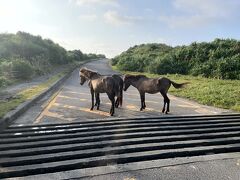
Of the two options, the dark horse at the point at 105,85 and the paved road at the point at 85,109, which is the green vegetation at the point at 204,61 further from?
the dark horse at the point at 105,85

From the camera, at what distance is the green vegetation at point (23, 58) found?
60.7 ft

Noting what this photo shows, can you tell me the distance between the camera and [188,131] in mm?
7363

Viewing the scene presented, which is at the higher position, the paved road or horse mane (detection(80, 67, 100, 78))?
horse mane (detection(80, 67, 100, 78))

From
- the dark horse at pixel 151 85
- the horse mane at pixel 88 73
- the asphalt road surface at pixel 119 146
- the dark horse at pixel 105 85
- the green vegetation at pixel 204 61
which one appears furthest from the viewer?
the green vegetation at pixel 204 61

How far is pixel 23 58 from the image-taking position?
26.0m

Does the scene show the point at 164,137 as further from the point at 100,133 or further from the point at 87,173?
the point at 87,173

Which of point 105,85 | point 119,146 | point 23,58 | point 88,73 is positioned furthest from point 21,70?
point 119,146

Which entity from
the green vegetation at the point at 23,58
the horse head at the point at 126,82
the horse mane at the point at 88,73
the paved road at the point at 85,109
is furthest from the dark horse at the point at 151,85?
the green vegetation at the point at 23,58

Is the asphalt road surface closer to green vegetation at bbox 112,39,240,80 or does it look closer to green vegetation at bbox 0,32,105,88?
green vegetation at bbox 0,32,105,88

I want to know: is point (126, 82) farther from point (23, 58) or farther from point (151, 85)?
point (23, 58)

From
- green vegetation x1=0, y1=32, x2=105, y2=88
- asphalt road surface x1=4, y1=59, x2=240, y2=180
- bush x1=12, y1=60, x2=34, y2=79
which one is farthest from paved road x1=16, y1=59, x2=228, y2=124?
bush x1=12, y1=60, x2=34, y2=79

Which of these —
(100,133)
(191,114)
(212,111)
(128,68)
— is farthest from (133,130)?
(128,68)

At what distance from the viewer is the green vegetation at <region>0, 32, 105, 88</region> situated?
60.7 ft

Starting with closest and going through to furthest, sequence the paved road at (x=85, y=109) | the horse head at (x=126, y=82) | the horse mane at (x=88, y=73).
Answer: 1. the paved road at (x=85, y=109)
2. the horse mane at (x=88, y=73)
3. the horse head at (x=126, y=82)
